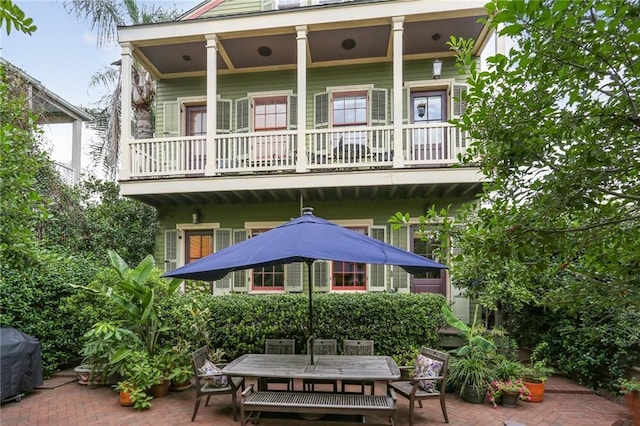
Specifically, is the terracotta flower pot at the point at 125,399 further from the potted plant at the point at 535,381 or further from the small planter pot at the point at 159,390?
the potted plant at the point at 535,381

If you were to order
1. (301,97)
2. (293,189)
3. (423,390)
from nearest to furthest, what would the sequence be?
(423,390)
(301,97)
(293,189)

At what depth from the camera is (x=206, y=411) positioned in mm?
4848

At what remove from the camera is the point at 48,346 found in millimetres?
6004

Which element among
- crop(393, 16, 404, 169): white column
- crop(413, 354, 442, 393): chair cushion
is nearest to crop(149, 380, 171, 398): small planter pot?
crop(413, 354, 442, 393): chair cushion

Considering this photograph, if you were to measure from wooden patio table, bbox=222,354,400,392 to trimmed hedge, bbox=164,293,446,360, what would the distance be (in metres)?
1.29

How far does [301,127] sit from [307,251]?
4914mm

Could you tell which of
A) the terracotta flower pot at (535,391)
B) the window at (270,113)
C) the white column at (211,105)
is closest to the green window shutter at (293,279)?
the white column at (211,105)

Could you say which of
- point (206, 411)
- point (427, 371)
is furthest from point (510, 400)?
point (206, 411)

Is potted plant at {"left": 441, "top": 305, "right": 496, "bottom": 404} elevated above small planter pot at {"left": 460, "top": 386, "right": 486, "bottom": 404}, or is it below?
above

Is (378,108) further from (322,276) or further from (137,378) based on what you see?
(137,378)

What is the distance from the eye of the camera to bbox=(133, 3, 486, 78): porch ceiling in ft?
25.9

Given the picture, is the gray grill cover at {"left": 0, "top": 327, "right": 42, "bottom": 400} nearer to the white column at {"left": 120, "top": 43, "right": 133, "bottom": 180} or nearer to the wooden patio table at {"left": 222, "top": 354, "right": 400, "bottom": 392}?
the wooden patio table at {"left": 222, "top": 354, "right": 400, "bottom": 392}

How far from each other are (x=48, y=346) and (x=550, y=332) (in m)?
8.92

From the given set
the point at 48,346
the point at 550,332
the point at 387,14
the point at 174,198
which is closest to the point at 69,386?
the point at 48,346
